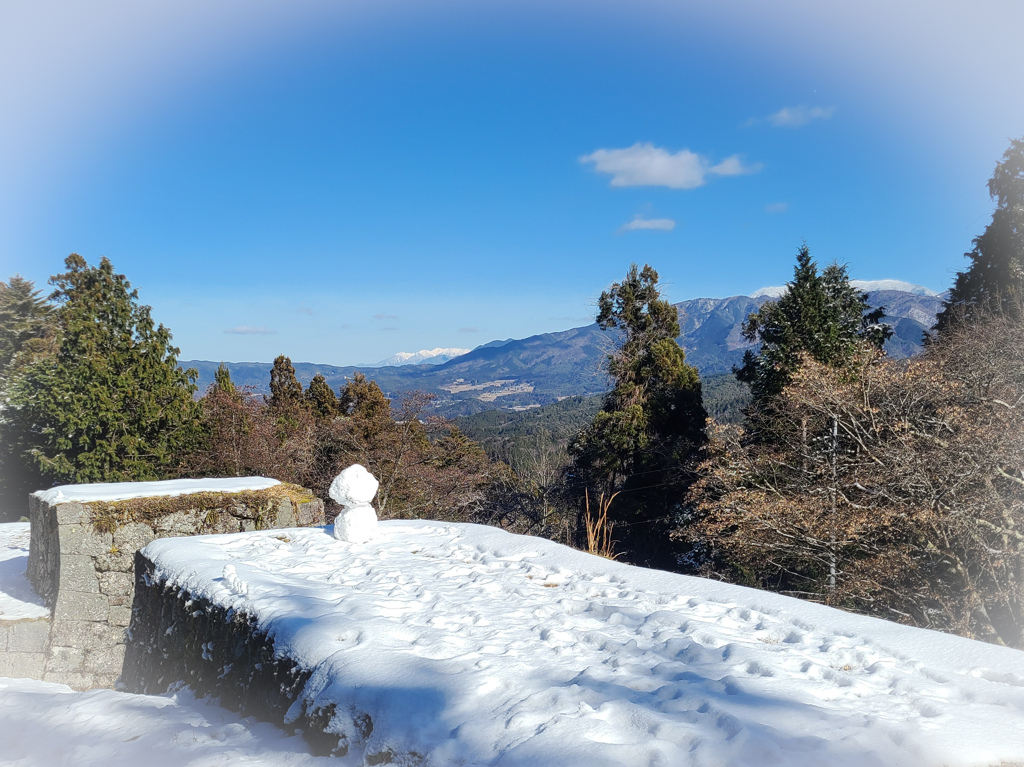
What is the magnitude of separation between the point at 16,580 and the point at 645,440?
51.0 ft

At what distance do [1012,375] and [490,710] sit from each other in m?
12.0

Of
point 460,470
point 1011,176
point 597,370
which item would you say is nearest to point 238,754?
point 460,470

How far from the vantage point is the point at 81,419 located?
1216 centimetres

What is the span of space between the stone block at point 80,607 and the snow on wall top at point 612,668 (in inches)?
91.7

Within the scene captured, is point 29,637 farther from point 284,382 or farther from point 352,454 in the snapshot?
point 284,382

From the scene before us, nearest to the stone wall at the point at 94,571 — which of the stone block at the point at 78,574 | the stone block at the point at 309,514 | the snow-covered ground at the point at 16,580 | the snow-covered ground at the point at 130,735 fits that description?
the stone block at the point at 78,574

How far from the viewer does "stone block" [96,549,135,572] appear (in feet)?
19.9

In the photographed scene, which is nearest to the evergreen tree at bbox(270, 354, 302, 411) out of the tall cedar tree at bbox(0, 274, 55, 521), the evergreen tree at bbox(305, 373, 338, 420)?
the evergreen tree at bbox(305, 373, 338, 420)

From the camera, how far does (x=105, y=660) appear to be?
6.21 metres

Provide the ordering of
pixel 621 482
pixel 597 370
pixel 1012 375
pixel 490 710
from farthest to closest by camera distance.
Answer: pixel 597 370 < pixel 621 482 < pixel 1012 375 < pixel 490 710

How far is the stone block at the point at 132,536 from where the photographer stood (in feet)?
20.1

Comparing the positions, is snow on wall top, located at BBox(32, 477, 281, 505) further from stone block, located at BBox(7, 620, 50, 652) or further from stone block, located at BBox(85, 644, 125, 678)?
stone block, located at BBox(85, 644, 125, 678)

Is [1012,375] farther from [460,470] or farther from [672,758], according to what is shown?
[460,470]

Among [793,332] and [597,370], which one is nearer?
[793,332]
